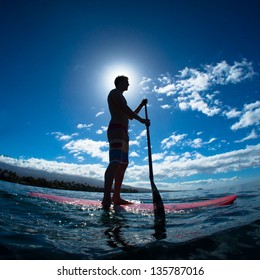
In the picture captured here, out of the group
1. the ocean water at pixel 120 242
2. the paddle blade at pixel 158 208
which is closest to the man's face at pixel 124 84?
the paddle blade at pixel 158 208

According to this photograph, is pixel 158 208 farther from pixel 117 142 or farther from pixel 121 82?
pixel 121 82

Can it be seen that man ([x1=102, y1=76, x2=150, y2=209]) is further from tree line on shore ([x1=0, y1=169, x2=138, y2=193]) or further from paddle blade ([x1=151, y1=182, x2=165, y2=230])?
tree line on shore ([x1=0, y1=169, x2=138, y2=193])

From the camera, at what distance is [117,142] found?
18.4 ft

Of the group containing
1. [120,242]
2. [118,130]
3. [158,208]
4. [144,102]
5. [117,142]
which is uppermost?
[144,102]

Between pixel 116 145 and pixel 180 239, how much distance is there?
3.45 m

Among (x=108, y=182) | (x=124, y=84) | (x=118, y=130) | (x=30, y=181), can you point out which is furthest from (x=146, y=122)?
(x=30, y=181)

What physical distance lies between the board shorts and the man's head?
3.74ft

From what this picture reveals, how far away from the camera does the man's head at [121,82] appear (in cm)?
621

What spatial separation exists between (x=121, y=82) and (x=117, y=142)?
1718mm

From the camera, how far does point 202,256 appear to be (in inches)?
75.2

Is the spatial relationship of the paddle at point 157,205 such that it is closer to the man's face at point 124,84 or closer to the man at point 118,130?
the man at point 118,130

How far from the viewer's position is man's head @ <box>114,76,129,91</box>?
6.21 m
